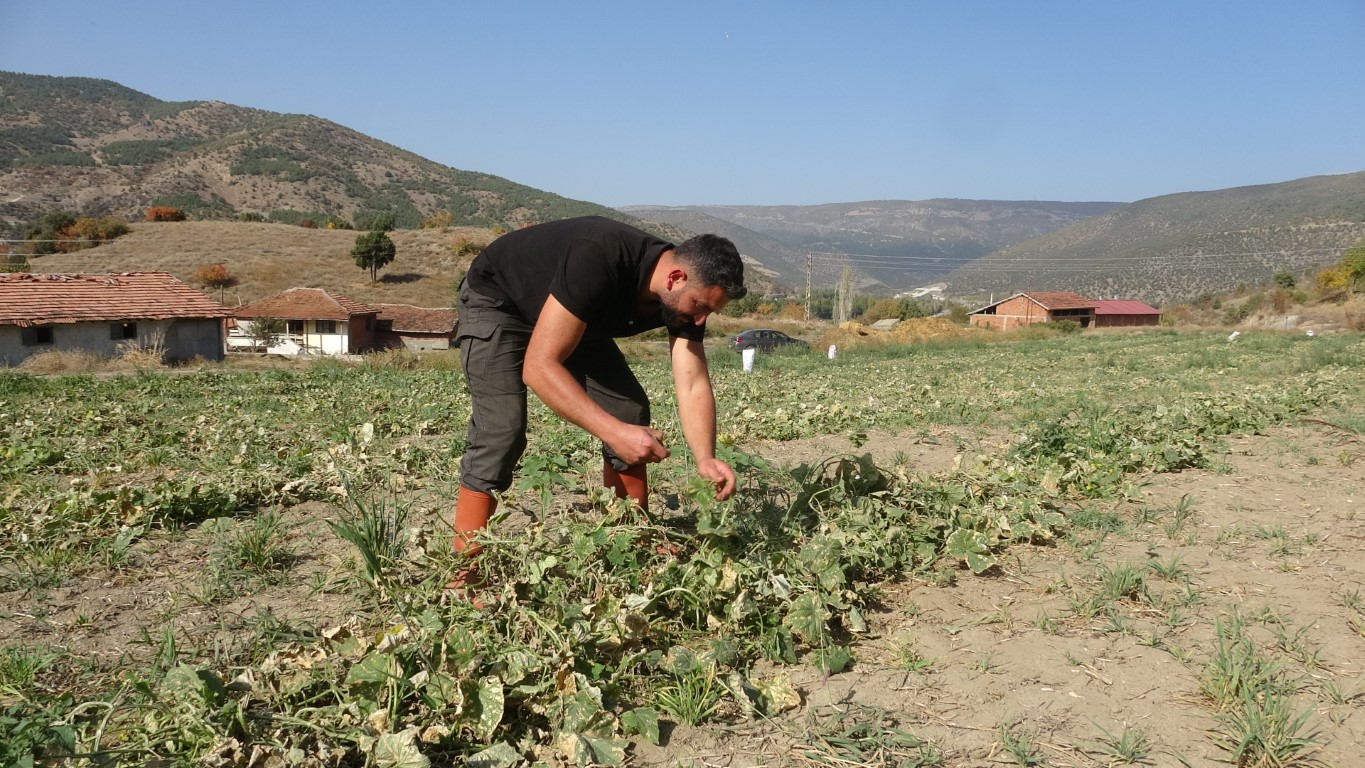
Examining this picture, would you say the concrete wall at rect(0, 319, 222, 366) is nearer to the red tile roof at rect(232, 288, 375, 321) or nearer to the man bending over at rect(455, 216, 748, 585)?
the red tile roof at rect(232, 288, 375, 321)

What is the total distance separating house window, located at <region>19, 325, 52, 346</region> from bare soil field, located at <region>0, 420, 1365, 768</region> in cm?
2978

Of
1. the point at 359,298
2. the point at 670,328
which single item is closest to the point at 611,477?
the point at 670,328

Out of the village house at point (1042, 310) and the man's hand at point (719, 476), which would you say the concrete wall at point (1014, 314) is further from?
the man's hand at point (719, 476)

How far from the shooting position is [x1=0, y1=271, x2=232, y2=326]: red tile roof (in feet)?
88.1

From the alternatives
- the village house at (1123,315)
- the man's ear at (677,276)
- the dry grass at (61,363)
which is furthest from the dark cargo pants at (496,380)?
the village house at (1123,315)

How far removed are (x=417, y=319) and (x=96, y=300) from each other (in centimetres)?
1583

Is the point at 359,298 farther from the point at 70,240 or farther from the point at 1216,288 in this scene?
the point at 1216,288

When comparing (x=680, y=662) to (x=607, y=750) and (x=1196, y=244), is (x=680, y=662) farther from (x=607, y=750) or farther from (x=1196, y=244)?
(x=1196, y=244)

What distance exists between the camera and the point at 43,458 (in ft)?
17.2

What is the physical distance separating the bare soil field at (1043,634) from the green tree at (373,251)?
56492 millimetres

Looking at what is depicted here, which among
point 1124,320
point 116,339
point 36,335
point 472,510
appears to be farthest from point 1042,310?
point 472,510

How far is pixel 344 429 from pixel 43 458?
1.81 m

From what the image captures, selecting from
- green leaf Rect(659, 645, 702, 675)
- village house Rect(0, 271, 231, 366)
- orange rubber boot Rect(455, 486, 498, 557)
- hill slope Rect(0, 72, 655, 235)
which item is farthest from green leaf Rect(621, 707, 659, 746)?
hill slope Rect(0, 72, 655, 235)

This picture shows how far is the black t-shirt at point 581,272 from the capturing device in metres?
2.67
